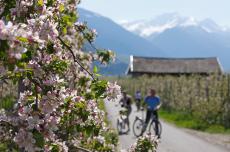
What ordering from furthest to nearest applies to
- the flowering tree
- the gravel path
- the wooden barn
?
the wooden barn → the gravel path → the flowering tree

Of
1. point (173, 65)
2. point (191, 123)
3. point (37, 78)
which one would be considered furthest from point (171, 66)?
point (37, 78)

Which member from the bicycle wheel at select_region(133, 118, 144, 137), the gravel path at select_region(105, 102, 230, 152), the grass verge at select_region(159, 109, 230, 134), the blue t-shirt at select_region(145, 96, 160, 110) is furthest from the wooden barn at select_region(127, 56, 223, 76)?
the blue t-shirt at select_region(145, 96, 160, 110)

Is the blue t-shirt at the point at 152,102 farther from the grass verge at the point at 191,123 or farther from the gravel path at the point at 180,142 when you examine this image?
the grass verge at the point at 191,123

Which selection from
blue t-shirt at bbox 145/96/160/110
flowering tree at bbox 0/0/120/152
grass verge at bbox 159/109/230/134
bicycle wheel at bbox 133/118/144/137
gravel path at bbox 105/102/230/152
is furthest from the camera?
grass verge at bbox 159/109/230/134

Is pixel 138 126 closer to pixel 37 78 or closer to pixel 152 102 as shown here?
pixel 152 102

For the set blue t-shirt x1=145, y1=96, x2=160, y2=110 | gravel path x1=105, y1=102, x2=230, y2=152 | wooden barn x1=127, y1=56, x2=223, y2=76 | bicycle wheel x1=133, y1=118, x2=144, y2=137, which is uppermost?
wooden barn x1=127, y1=56, x2=223, y2=76

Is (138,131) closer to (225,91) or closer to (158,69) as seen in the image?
(225,91)

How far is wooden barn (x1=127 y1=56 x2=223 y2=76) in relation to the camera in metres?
79.7

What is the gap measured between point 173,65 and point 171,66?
1.39ft

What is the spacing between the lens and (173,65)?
270 ft

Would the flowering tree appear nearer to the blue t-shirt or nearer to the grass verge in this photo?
the blue t-shirt

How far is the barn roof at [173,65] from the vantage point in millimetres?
79750

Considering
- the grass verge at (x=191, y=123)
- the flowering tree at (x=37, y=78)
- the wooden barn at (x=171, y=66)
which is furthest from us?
the wooden barn at (x=171, y=66)

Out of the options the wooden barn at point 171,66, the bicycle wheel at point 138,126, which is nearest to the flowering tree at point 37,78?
the bicycle wheel at point 138,126
